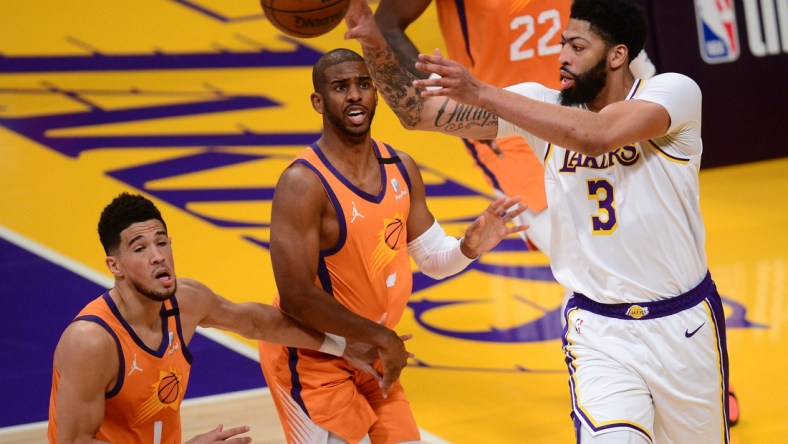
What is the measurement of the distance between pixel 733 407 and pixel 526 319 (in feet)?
6.46

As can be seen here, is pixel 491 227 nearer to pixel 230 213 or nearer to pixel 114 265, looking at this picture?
pixel 114 265

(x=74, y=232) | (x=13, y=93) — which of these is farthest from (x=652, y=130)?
(x=13, y=93)

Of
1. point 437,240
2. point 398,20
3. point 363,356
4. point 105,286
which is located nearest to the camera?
point 363,356

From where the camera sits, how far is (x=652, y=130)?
14.5 ft

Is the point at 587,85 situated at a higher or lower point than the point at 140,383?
higher

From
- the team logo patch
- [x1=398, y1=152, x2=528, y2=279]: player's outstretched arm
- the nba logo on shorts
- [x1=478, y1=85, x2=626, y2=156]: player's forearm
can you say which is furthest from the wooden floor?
the nba logo on shorts

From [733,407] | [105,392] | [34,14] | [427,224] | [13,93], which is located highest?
[34,14]

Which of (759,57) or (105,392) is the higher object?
(759,57)

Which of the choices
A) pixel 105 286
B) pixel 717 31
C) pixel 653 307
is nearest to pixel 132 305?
pixel 653 307

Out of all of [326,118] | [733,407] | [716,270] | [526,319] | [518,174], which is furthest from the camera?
[716,270]

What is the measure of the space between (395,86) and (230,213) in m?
4.67

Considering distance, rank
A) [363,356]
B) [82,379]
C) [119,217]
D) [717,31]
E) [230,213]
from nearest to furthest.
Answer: [82,379], [119,217], [363,356], [230,213], [717,31]

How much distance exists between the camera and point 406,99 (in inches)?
211

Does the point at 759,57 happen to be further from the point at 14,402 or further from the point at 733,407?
the point at 14,402
